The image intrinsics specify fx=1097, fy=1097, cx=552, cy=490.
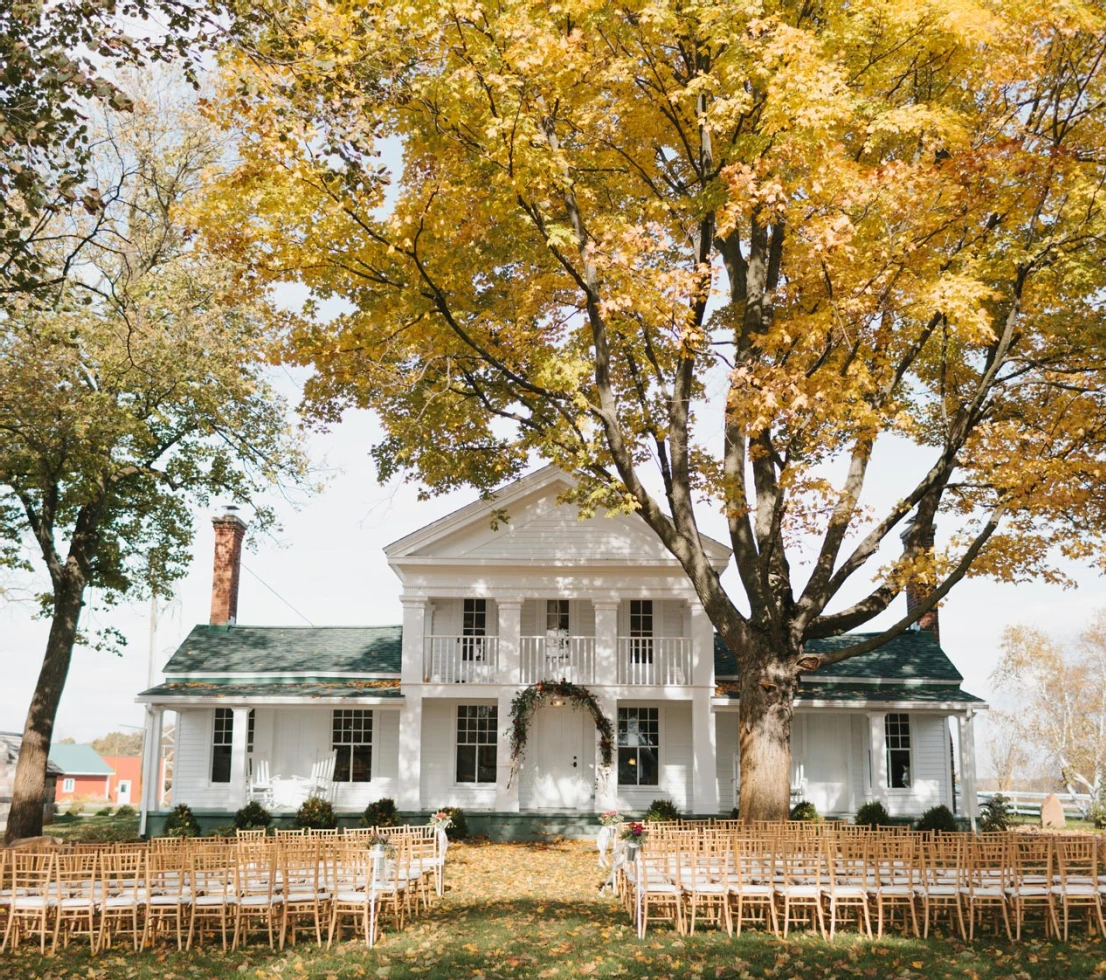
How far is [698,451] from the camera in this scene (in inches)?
742

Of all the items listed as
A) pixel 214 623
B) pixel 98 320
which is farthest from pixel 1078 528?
pixel 214 623

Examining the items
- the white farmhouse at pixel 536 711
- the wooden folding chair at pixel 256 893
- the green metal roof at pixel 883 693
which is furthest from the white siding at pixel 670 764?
the wooden folding chair at pixel 256 893

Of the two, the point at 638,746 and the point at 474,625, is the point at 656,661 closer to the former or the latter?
the point at 638,746

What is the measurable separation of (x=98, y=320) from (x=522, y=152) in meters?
11.6

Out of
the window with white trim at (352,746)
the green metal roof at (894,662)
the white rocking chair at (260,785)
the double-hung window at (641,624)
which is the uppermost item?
the double-hung window at (641,624)

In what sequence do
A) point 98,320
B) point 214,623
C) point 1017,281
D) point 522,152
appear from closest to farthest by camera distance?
point 522,152
point 1017,281
point 98,320
point 214,623

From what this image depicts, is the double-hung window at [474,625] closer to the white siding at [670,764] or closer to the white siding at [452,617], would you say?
the white siding at [452,617]

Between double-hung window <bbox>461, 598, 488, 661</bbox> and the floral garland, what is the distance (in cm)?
221

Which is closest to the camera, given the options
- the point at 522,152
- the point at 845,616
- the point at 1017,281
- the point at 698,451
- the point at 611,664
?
the point at 522,152

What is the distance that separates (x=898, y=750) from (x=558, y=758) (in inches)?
310

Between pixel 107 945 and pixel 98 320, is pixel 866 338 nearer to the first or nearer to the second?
pixel 107 945

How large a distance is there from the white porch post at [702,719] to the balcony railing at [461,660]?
4.57m

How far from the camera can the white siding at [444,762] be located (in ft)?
82.1

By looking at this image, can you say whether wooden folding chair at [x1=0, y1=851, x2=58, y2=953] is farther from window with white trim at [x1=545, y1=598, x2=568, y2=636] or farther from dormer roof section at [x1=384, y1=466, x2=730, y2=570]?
window with white trim at [x1=545, y1=598, x2=568, y2=636]
